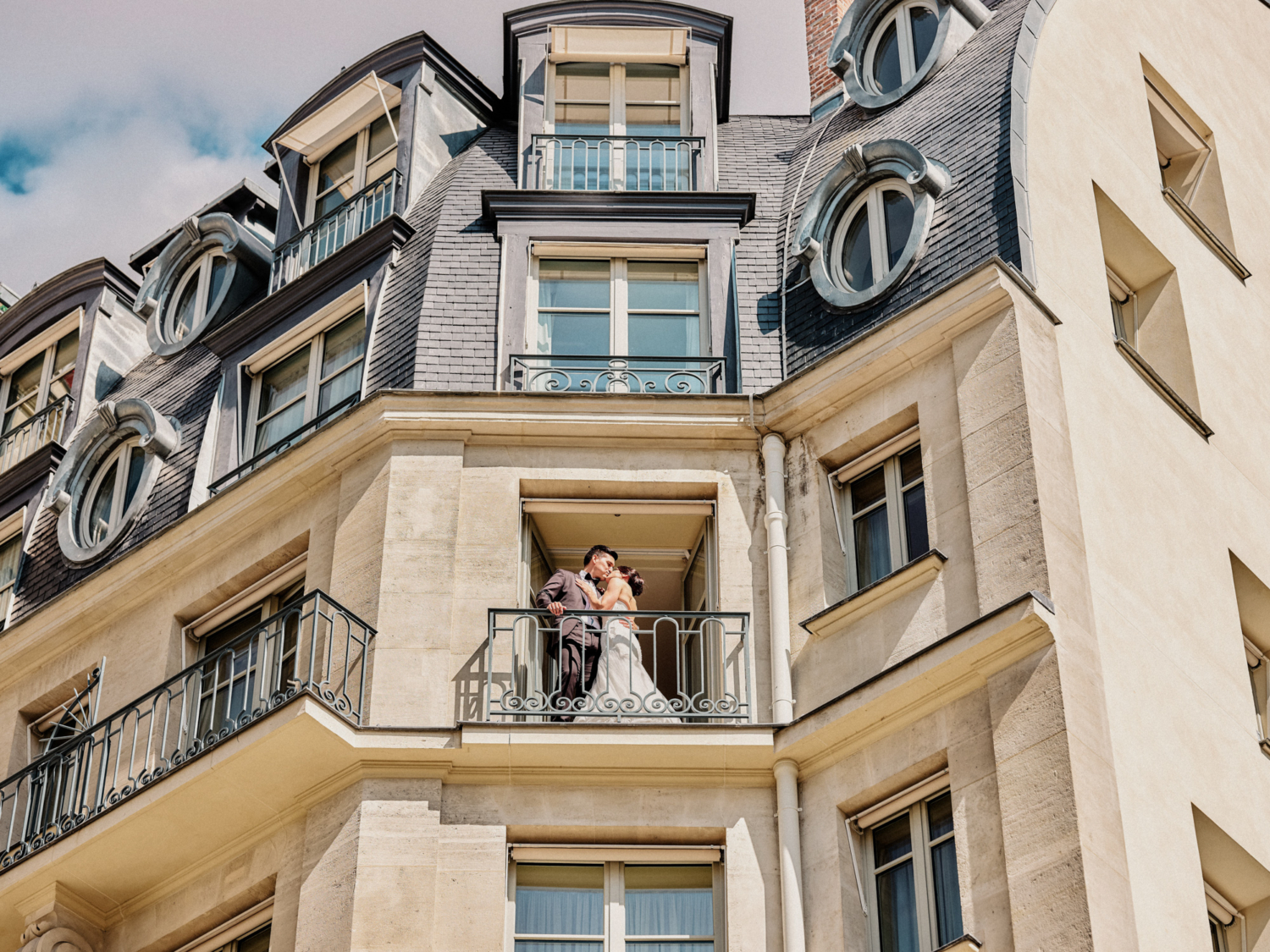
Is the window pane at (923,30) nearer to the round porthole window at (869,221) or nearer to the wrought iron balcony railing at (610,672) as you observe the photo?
the round porthole window at (869,221)

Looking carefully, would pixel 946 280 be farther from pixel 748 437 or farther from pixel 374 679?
pixel 374 679

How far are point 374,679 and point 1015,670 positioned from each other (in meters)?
4.87

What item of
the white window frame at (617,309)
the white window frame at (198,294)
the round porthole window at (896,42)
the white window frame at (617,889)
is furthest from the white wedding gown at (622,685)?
the white window frame at (198,294)

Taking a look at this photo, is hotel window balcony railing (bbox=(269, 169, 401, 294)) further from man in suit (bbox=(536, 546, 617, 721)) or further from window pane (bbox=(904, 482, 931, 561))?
window pane (bbox=(904, 482, 931, 561))

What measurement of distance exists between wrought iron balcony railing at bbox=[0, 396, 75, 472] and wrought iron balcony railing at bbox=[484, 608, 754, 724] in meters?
7.56

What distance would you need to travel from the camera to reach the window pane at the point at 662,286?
63.8ft

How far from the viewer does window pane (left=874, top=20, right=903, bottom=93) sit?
20562 mm

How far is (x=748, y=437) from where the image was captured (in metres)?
18.0

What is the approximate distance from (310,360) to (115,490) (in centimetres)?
239

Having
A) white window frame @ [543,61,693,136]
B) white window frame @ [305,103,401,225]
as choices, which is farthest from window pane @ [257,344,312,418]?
white window frame @ [543,61,693,136]

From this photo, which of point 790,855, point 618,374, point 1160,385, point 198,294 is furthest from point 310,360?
point 1160,385

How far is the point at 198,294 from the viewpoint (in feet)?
72.5

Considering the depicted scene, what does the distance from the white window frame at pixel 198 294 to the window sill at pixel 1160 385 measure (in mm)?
8879

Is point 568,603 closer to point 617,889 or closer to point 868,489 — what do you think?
point 617,889
